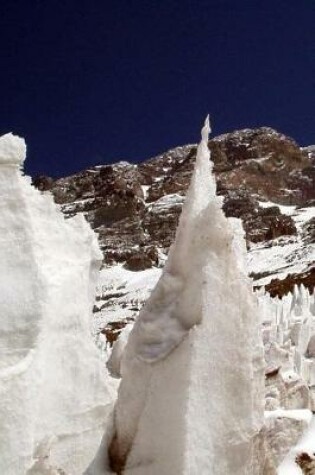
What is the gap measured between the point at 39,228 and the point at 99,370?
167 centimetres

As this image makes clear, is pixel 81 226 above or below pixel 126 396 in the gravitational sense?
above

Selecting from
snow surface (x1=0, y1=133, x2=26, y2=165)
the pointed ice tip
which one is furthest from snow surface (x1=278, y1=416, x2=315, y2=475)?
snow surface (x1=0, y1=133, x2=26, y2=165)

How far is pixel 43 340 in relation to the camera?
6.65 m

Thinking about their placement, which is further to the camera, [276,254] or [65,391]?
[276,254]

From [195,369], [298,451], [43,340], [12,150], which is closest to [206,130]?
[12,150]

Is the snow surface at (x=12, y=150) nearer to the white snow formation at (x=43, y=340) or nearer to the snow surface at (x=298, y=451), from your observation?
the white snow formation at (x=43, y=340)

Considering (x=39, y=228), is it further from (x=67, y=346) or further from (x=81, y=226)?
(x=67, y=346)

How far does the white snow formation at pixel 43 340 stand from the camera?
605cm

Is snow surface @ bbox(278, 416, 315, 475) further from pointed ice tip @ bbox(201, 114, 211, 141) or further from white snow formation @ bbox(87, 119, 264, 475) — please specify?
pointed ice tip @ bbox(201, 114, 211, 141)

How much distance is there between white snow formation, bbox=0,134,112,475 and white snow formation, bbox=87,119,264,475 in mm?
696

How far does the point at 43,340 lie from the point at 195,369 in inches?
64.1

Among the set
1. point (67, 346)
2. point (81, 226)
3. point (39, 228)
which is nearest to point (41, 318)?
point (67, 346)

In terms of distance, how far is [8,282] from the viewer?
6246 mm

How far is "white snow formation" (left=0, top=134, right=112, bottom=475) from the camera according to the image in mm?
6055
